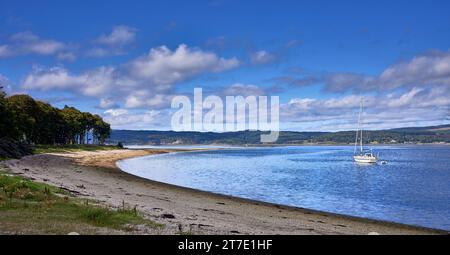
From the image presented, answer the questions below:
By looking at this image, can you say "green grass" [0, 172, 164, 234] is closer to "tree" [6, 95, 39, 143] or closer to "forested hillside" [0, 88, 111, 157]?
"forested hillside" [0, 88, 111, 157]

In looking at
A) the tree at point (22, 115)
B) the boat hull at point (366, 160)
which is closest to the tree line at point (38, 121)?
the tree at point (22, 115)

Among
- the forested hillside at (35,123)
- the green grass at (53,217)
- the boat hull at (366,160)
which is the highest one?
the forested hillside at (35,123)

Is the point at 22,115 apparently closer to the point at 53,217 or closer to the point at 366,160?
the point at 53,217

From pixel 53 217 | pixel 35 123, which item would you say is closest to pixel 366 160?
pixel 35 123

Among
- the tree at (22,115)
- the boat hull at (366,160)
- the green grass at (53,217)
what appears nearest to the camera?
the green grass at (53,217)

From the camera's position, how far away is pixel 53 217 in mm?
19375

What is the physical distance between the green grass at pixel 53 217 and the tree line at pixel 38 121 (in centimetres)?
7391

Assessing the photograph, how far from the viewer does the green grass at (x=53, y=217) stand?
671 inches

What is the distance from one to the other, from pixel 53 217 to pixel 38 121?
116 meters

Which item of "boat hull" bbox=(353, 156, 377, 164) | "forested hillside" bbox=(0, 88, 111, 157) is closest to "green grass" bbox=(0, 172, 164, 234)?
"forested hillside" bbox=(0, 88, 111, 157)

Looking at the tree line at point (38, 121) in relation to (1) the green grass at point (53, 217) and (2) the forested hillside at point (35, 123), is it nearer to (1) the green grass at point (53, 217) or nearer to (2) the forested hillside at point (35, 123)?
(2) the forested hillside at point (35, 123)
